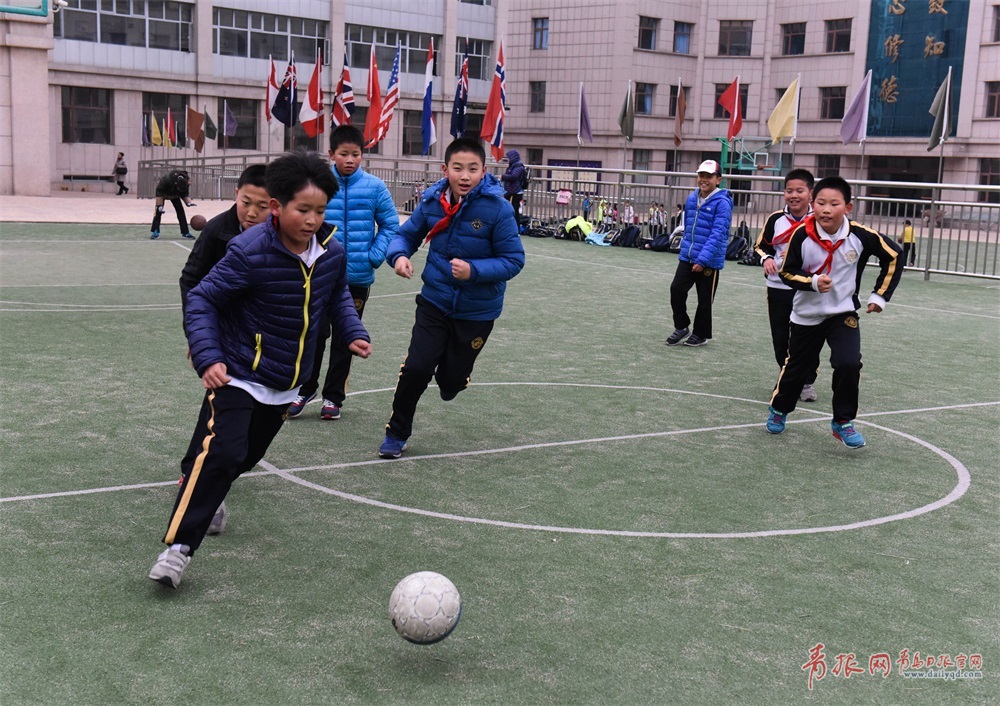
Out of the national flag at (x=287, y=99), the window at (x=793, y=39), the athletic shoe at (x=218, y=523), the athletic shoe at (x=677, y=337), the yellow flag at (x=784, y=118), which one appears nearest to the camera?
the athletic shoe at (x=218, y=523)

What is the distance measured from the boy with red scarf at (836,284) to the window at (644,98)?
50.3m

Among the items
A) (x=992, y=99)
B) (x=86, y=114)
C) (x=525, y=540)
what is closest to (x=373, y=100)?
(x=525, y=540)

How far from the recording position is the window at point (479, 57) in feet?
190

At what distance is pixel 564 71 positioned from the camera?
57.6m

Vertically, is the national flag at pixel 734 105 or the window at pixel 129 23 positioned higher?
the window at pixel 129 23

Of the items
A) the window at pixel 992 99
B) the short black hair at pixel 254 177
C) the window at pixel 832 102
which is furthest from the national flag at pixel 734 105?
the window at pixel 832 102

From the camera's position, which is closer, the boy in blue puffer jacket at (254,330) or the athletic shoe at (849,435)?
the boy in blue puffer jacket at (254,330)

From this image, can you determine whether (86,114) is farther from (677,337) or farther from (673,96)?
(677,337)

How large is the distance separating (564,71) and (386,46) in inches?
370

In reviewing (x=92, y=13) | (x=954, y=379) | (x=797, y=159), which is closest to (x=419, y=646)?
(x=954, y=379)

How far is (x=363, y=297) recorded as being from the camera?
8047 millimetres

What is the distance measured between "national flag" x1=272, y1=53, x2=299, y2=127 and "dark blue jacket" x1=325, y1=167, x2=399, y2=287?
2575 centimetres

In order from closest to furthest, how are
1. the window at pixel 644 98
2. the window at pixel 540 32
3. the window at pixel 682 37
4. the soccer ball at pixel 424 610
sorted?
the soccer ball at pixel 424 610
the window at pixel 644 98
the window at pixel 682 37
the window at pixel 540 32

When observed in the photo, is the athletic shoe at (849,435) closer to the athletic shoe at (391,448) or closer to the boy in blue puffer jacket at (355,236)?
the athletic shoe at (391,448)
